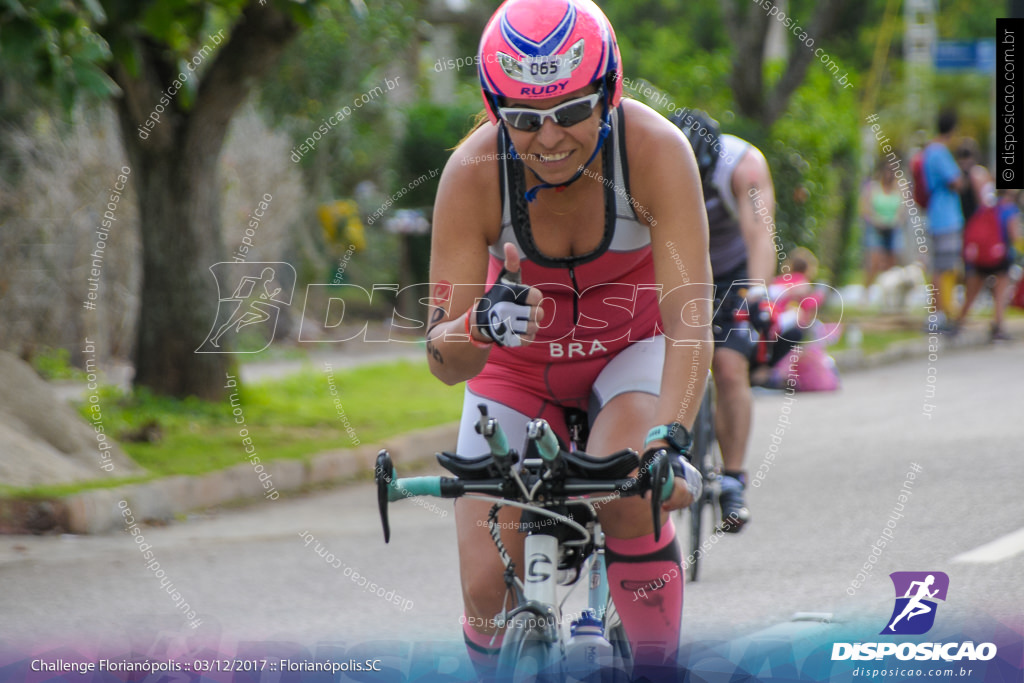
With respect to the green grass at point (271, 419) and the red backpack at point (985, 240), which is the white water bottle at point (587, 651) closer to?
the green grass at point (271, 419)

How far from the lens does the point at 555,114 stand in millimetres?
2725

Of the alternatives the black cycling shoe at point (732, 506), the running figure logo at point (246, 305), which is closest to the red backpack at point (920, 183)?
the running figure logo at point (246, 305)

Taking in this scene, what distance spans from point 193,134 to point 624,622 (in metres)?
6.36

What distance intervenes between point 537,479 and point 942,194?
11415 millimetres

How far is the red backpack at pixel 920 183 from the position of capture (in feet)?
42.7

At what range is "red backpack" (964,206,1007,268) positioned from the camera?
13.0 meters

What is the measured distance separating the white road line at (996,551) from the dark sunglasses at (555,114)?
3.18 meters

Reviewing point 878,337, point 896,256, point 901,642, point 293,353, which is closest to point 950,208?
point 878,337

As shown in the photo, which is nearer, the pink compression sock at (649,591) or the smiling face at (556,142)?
the smiling face at (556,142)

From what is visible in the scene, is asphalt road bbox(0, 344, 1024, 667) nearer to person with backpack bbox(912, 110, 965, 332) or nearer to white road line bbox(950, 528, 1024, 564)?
white road line bbox(950, 528, 1024, 564)

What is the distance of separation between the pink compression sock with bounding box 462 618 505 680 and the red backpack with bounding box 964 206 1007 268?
11.3 m

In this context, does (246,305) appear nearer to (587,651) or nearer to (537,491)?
(587,651)

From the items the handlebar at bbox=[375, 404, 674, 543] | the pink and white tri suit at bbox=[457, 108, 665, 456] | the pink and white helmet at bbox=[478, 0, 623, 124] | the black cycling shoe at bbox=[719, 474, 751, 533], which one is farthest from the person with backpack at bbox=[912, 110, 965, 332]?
the handlebar at bbox=[375, 404, 674, 543]

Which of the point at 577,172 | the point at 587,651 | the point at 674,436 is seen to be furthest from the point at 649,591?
the point at 577,172
